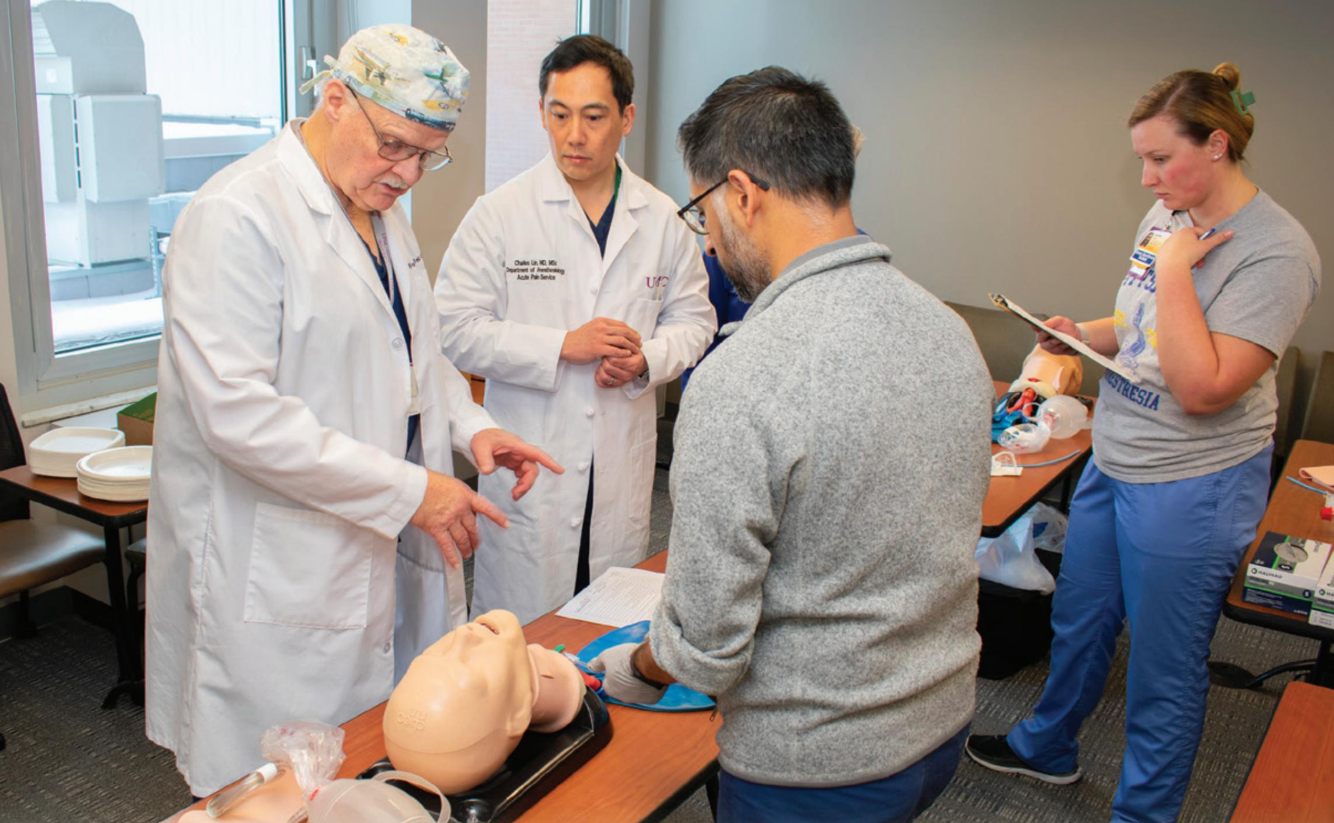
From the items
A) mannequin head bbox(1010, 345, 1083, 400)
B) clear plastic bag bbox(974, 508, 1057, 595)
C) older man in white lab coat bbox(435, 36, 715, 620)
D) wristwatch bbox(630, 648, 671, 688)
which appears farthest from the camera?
mannequin head bbox(1010, 345, 1083, 400)

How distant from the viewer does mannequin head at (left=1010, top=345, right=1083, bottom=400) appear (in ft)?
11.3

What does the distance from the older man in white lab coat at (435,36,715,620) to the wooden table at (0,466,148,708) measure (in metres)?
0.91

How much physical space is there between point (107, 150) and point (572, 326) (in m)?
1.89

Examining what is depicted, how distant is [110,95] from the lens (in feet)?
10.8

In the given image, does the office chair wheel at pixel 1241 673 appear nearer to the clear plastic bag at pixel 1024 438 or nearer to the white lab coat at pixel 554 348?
the clear plastic bag at pixel 1024 438

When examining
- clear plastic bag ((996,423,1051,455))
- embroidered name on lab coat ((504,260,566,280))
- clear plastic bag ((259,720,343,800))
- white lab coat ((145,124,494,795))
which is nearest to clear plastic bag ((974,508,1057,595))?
clear plastic bag ((996,423,1051,455))

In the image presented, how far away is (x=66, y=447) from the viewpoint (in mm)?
2814

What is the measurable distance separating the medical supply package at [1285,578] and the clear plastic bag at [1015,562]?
3.23 ft

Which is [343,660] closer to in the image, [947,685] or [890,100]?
[947,685]

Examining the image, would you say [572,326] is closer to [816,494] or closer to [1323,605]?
[816,494]

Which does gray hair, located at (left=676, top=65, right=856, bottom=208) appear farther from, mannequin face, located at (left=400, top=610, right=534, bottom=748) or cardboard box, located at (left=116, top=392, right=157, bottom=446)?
cardboard box, located at (left=116, top=392, right=157, bottom=446)

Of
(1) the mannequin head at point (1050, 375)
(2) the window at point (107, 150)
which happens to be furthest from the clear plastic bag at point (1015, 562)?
(2) the window at point (107, 150)

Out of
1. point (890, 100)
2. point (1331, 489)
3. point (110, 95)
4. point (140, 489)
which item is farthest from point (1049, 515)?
point (110, 95)

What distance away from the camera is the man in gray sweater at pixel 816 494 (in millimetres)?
1005
